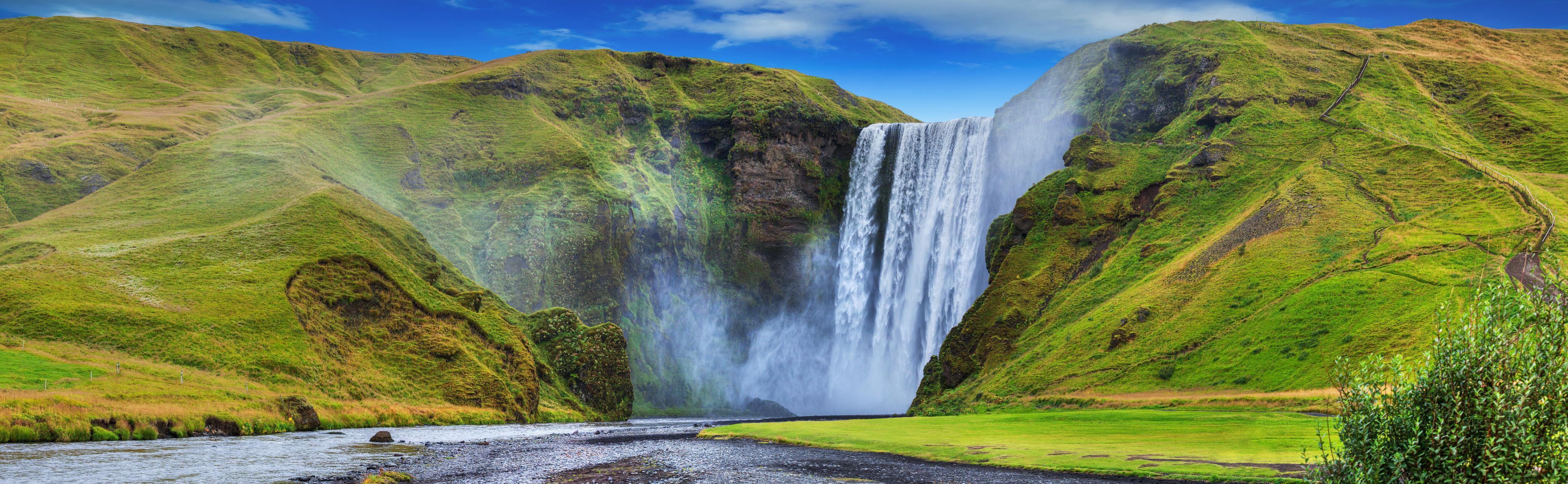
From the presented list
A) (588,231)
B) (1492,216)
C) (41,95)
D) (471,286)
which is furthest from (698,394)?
(41,95)

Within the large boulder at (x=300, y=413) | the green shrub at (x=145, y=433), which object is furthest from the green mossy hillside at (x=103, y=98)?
the green shrub at (x=145, y=433)

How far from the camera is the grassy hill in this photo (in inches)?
2393

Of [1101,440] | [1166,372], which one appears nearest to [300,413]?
[1101,440]

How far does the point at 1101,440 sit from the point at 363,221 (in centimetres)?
7895

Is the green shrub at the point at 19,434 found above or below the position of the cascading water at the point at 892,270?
below

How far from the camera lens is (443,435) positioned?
53.9 metres

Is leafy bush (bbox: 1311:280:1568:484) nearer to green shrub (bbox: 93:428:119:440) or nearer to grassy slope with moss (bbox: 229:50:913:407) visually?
green shrub (bbox: 93:428:119:440)

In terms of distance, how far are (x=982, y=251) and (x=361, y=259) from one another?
6545 centimetres

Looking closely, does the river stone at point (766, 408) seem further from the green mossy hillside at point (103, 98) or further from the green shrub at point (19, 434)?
the green mossy hillside at point (103, 98)

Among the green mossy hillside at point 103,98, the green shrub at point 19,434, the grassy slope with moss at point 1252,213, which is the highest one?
the green mossy hillside at point 103,98

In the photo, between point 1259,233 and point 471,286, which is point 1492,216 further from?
point 471,286

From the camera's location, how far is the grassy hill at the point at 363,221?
60781mm

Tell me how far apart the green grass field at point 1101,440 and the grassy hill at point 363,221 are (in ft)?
112

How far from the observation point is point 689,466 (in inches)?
1375
